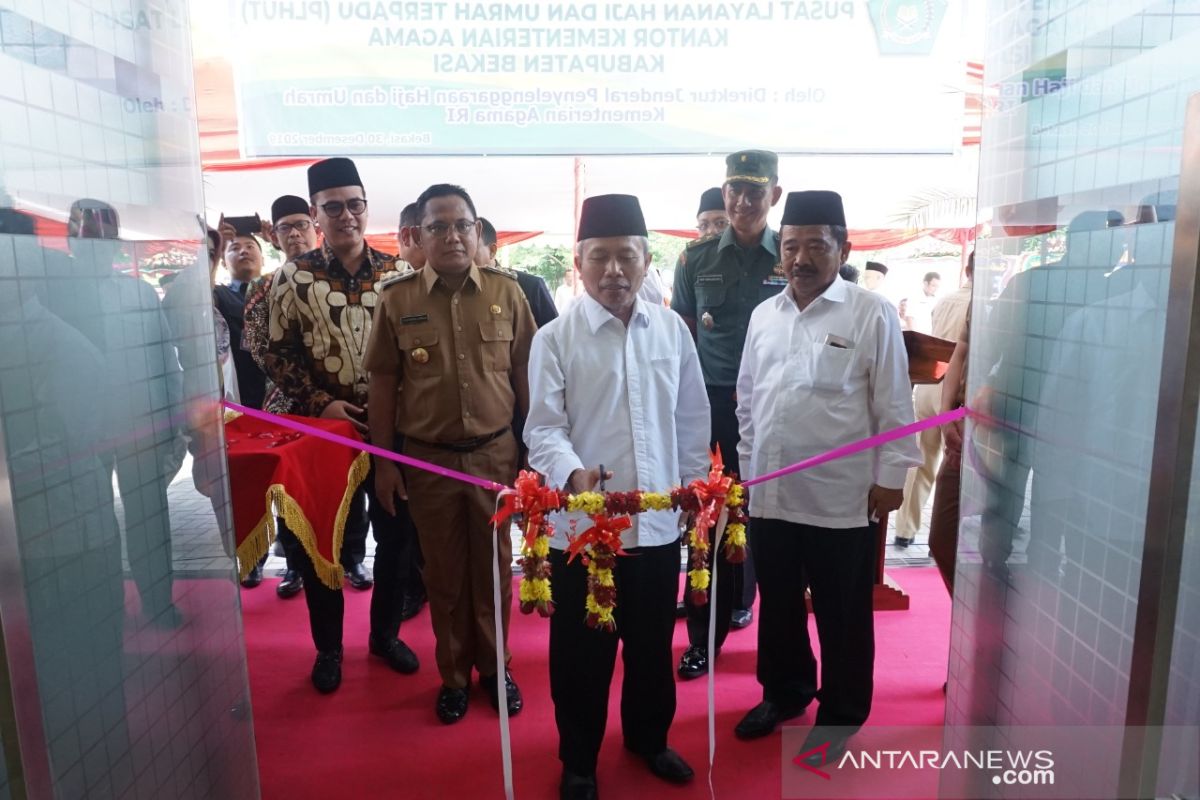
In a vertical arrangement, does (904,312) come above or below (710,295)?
below

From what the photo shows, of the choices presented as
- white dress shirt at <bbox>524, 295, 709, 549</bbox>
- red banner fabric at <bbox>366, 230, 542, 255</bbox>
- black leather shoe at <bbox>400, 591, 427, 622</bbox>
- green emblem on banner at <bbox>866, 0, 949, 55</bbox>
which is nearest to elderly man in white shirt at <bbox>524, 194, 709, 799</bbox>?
white dress shirt at <bbox>524, 295, 709, 549</bbox>

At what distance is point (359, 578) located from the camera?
358 cm

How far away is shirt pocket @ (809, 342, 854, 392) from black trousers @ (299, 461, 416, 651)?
1.52m

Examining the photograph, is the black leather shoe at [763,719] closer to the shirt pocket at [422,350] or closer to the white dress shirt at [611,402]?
the white dress shirt at [611,402]

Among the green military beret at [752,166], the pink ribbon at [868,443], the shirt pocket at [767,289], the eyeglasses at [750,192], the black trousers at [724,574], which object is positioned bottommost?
the black trousers at [724,574]

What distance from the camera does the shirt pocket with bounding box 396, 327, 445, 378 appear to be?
7.62 ft

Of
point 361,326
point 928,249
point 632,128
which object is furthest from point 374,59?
point 928,249

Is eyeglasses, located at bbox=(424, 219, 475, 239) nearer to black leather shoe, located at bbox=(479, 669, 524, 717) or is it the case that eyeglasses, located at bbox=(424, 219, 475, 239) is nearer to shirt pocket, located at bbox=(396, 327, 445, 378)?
shirt pocket, located at bbox=(396, 327, 445, 378)

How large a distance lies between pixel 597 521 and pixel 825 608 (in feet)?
2.80

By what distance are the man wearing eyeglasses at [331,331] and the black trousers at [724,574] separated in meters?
1.13

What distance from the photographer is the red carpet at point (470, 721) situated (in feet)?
6.91

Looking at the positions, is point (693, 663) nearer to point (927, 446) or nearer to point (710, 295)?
point (710, 295)

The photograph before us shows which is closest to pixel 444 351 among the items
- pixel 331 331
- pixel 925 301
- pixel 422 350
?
pixel 422 350

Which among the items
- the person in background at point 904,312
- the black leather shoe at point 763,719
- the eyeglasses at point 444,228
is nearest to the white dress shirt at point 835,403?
the black leather shoe at point 763,719
